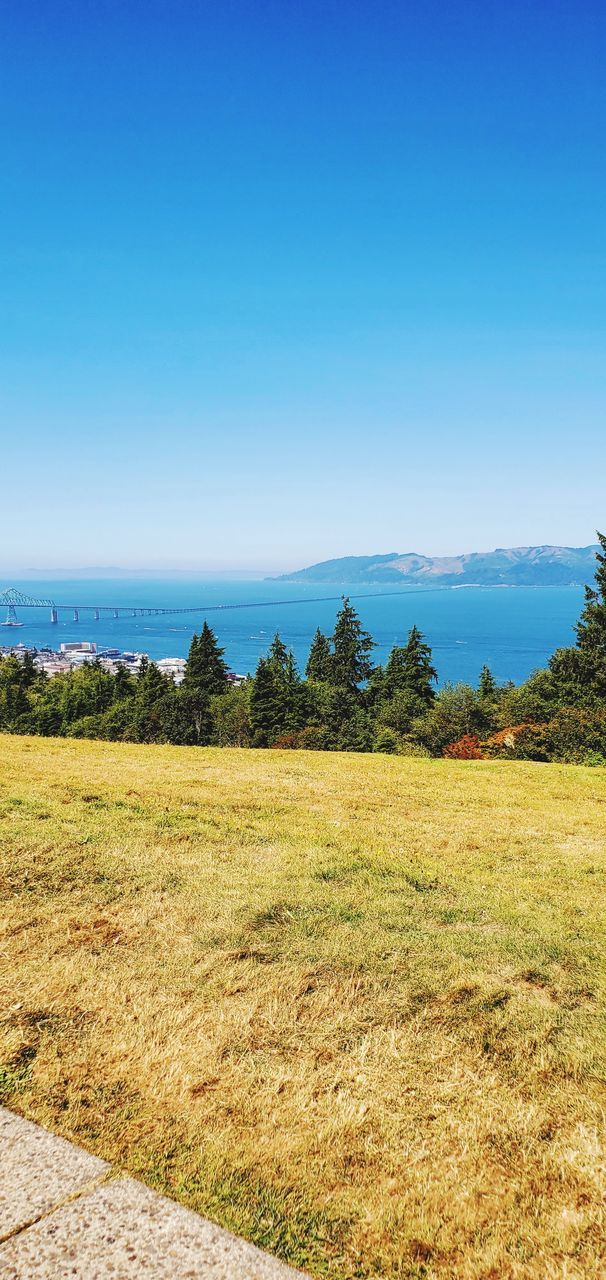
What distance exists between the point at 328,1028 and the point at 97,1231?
56.2 inches

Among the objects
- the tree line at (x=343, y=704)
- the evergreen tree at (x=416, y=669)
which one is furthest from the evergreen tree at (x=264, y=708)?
the evergreen tree at (x=416, y=669)

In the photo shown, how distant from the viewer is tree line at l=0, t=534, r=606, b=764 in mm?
21141

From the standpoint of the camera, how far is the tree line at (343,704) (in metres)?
21.1

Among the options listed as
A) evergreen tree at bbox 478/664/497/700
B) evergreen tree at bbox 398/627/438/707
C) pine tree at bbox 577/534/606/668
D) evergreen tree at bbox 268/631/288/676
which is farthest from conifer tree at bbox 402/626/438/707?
pine tree at bbox 577/534/606/668

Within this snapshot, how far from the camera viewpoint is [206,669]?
47750 millimetres

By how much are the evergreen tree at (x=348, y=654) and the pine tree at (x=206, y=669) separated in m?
8.78

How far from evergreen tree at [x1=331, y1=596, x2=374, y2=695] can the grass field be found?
39.5 m

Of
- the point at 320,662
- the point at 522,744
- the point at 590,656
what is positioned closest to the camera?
the point at 522,744

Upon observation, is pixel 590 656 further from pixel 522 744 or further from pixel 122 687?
pixel 122 687

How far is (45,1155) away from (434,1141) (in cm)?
156

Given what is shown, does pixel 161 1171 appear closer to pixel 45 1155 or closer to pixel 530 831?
pixel 45 1155

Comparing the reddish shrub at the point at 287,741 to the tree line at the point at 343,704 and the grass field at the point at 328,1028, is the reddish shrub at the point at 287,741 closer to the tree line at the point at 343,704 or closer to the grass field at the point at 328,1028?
the tree line at the point at 343,704

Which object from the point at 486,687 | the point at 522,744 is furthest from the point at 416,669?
the point at 522,744

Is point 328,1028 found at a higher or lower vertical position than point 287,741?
higher
